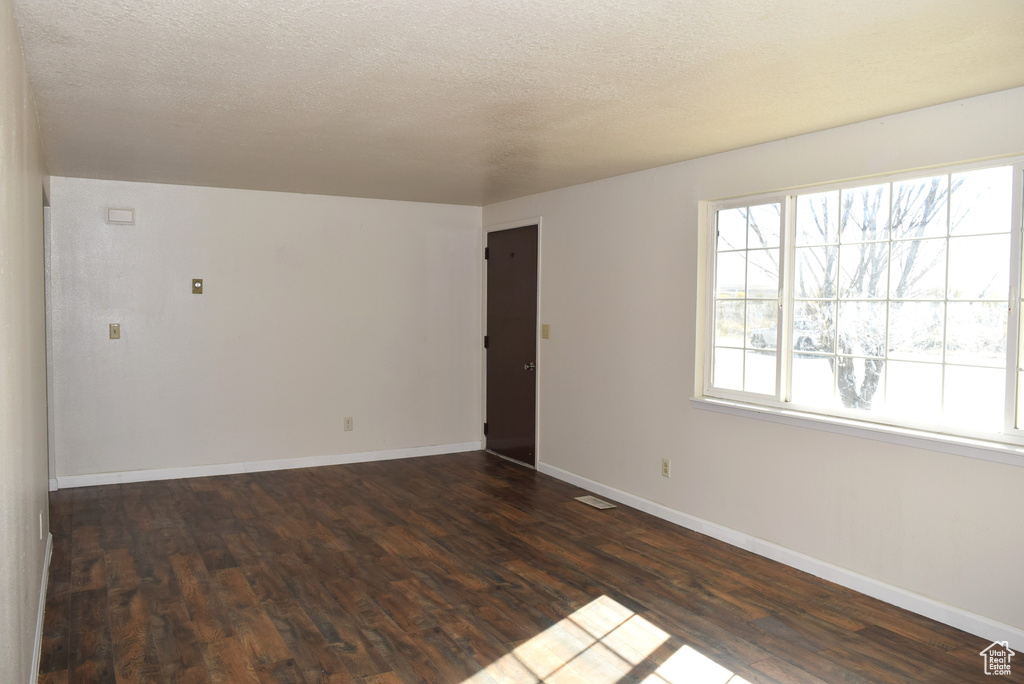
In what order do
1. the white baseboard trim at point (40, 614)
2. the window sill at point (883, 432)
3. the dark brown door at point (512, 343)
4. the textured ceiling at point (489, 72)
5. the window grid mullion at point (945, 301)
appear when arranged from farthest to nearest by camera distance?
1. the dark brown door at point (512, 343)
2. the window grid mullion at point (945, 301)
3. the window sill at point (883, 432)
4. the white baseboard trim at point (40, 614)
5. the textured ceiling at point (489, 72)

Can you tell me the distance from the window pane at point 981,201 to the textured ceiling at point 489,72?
14.6 inches

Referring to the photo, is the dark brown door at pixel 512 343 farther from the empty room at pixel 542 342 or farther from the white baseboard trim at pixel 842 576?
the white baseboard trim at pixel 842 576

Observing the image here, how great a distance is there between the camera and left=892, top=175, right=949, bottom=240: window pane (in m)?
3.20

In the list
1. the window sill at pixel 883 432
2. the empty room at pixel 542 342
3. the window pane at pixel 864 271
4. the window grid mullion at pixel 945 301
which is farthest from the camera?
the window pane at pixel 864 271

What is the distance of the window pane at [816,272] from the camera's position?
3684 mm

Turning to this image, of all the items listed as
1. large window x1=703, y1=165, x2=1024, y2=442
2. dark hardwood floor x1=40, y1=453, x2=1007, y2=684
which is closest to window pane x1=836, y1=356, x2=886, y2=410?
Answer: large window x1=703, y1=165, x2=1024, y2=442

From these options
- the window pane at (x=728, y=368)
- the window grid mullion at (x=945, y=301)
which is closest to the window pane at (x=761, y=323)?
the window pane at (x=728, y=368)

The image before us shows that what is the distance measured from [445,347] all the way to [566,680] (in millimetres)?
4258

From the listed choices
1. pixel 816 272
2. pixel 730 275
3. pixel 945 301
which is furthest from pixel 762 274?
pixel 945 301

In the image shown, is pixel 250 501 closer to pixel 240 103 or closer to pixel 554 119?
pixel 240 103

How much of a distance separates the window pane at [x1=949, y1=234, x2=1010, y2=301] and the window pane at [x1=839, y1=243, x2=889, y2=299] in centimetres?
31

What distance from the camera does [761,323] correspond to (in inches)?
161

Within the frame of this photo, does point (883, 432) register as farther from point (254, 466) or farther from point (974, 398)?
point (254, 466)

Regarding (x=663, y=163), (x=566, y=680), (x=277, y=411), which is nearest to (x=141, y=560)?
(x=277, y=411)
